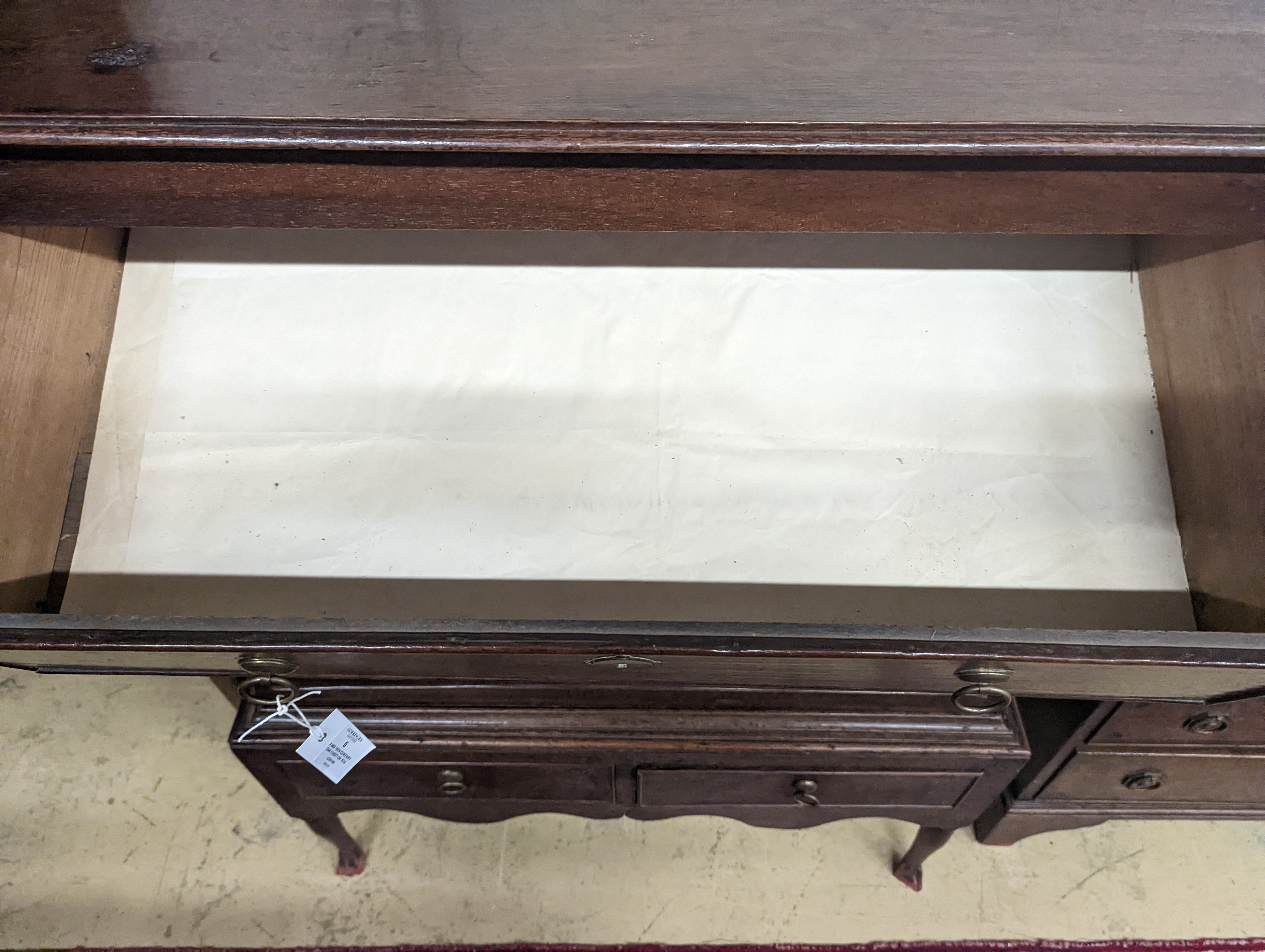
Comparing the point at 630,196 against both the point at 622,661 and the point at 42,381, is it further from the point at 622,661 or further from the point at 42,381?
the point at 42,381

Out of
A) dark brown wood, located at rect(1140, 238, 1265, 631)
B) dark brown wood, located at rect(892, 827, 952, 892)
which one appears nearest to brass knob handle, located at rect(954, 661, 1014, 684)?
dark brown wood, located at rect(1140, 238, 1265, 631)

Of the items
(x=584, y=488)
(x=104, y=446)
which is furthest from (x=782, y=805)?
(x=104, y=446)

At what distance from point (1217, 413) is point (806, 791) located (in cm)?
54

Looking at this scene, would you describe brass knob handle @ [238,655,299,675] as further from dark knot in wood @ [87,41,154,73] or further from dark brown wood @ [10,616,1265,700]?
dark knot in wood @ [87,41,154,73]

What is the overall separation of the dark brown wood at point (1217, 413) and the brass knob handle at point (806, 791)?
400 mm

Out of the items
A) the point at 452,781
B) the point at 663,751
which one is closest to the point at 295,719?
the point at 452,781

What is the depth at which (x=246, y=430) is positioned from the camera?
0.97m

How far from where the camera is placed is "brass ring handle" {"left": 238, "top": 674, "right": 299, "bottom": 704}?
2.38 feet

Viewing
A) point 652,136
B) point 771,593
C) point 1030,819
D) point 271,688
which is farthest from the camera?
point 1030,819

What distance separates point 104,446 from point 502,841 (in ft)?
2.26

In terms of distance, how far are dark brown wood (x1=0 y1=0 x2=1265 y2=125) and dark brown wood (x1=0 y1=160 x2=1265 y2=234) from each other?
5cm

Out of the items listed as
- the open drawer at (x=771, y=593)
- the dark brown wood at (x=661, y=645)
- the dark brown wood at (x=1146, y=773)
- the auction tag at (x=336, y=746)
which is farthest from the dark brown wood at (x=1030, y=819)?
the auction tag at (x=336, y=746)

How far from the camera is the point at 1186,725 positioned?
0.84 m

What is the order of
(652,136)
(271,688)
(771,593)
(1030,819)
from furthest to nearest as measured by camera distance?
(1030,819) → (771,593) → (271,688) → (652,136)
